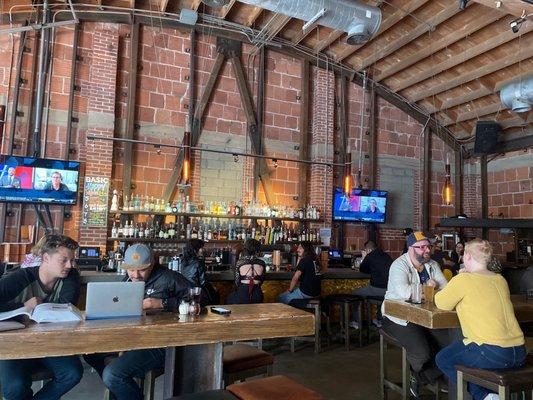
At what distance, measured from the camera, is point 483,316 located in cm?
266

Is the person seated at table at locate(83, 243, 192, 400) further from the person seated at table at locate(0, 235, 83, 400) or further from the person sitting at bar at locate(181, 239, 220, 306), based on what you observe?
the person sitting at bar at locate(181, 239, 220, 306)

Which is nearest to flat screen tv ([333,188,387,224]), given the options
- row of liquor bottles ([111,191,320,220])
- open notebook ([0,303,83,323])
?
row of liquor bottles ([111,191,320,220])

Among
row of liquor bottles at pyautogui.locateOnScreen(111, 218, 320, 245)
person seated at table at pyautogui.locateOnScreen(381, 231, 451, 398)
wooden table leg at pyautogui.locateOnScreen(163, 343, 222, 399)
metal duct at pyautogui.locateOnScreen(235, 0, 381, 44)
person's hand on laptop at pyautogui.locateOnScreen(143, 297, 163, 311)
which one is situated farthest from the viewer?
row of liquor bottles at pyautogui.locateOnScreen(111, 218, 320, 245)

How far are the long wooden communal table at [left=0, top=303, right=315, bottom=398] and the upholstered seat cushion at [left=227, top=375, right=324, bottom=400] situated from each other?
1.06 feet

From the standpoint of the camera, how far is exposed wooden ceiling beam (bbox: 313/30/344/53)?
777 cm

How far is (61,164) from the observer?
645cm

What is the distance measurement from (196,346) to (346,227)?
6465mm

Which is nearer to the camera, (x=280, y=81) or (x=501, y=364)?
(x=501, y=364)

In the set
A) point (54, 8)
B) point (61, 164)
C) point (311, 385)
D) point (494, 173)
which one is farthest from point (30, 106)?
point (494, 173)

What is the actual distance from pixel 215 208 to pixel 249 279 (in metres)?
2.65

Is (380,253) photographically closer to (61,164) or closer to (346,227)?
(346,227)

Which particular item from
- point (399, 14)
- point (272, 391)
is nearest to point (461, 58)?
point (399, 14)

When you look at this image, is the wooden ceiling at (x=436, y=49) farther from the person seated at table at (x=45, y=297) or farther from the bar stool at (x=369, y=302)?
the person seated at table at (x=45, y=297)

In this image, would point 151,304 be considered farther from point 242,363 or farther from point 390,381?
point 390,381
